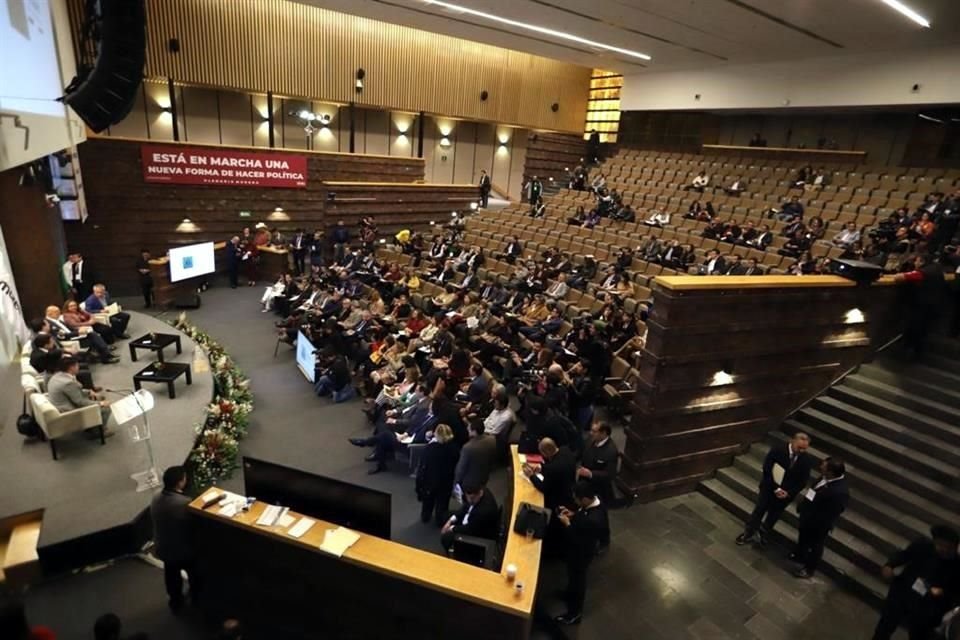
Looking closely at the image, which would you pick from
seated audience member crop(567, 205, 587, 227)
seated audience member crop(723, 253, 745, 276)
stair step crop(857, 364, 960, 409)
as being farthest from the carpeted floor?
seated audience member crop(567, 205, 587, 227)

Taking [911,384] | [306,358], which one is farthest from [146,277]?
[911,384]

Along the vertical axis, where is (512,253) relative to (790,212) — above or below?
below

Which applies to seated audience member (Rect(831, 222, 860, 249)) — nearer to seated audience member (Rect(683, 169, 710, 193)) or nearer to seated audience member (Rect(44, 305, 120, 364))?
seated audience member (Rect(683, 169, 710, 193))

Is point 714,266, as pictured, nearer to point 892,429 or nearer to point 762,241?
point 762,241

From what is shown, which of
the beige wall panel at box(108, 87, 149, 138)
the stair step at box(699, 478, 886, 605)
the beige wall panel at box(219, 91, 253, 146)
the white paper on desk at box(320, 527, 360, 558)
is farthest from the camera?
the beige wall panel at box(219, 91, 253, 146)

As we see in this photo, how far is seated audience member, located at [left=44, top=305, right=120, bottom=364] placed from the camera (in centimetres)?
743

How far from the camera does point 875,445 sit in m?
5.59

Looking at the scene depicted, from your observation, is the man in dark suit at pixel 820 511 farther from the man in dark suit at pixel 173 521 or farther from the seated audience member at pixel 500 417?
the man in dark suit at pixel 173 521

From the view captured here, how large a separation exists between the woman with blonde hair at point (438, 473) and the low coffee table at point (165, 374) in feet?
12.6

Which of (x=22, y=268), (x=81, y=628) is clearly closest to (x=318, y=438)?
(x=81, y=628)

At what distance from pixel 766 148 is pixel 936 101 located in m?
4.92

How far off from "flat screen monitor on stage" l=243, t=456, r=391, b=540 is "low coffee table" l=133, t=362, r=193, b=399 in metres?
3.54

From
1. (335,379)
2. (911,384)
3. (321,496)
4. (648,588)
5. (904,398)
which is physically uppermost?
(911,384)

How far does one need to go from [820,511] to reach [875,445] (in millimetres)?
1754
